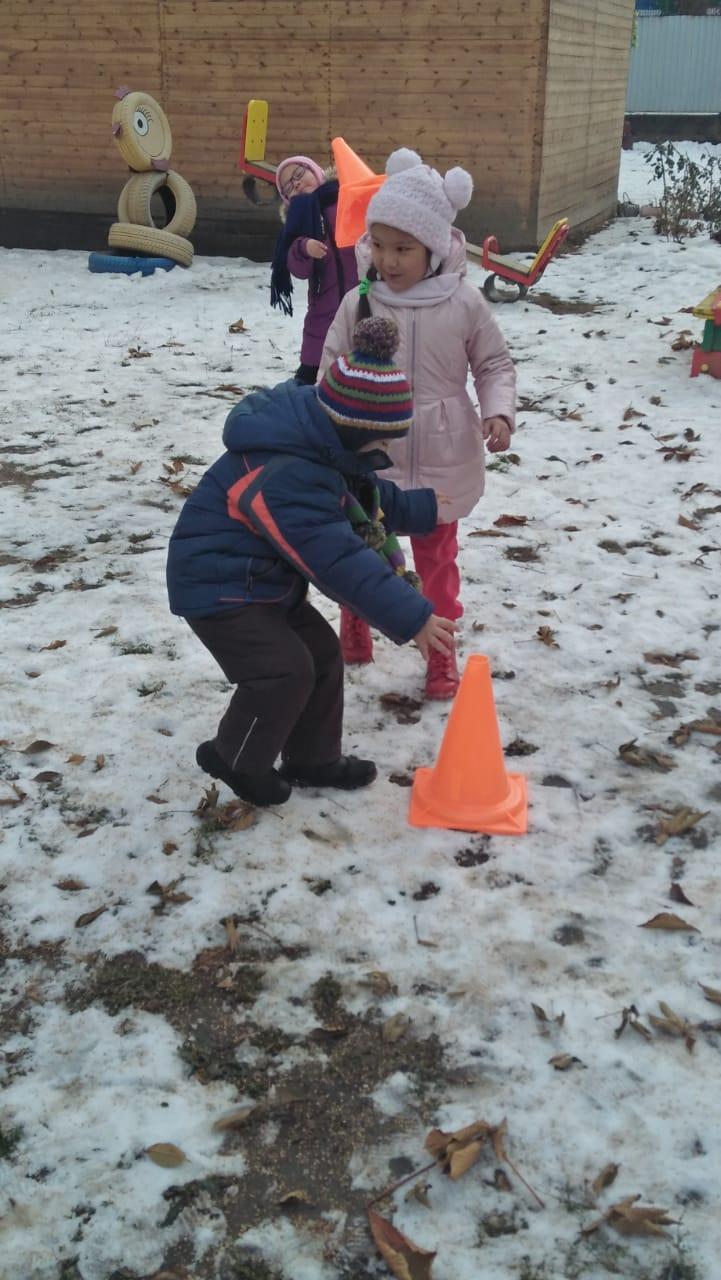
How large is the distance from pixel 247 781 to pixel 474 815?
2.32 ft

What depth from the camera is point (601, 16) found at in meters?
14.4

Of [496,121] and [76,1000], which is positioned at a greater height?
[496,121]

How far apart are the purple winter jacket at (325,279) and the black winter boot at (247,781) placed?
113 inches

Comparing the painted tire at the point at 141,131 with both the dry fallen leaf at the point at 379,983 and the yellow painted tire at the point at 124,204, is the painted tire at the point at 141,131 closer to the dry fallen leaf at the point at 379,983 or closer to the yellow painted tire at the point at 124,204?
the yellow painted tire at the point at 124,204

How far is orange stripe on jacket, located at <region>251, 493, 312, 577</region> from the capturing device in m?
2.89

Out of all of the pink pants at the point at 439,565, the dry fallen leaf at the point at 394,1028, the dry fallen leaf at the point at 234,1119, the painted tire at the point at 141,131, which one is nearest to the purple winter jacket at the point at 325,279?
A: the pink pants at the point at 439,565

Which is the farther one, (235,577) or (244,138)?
(244,138)

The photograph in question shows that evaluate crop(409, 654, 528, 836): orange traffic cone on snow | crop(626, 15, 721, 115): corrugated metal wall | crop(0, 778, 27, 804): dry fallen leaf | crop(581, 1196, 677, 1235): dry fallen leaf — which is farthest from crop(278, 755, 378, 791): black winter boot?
crop(626, 15, 721, 115): corrugated metal wall

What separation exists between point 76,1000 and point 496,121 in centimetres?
1167

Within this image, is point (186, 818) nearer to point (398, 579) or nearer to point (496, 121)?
point (398, 579)

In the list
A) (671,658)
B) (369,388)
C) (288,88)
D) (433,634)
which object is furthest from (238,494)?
(288,88)

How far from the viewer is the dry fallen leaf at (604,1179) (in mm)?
2201

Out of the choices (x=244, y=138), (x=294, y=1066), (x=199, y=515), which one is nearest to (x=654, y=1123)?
(x=294, y=1066)

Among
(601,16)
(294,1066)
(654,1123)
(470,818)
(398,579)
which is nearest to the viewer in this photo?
(654,1123)
